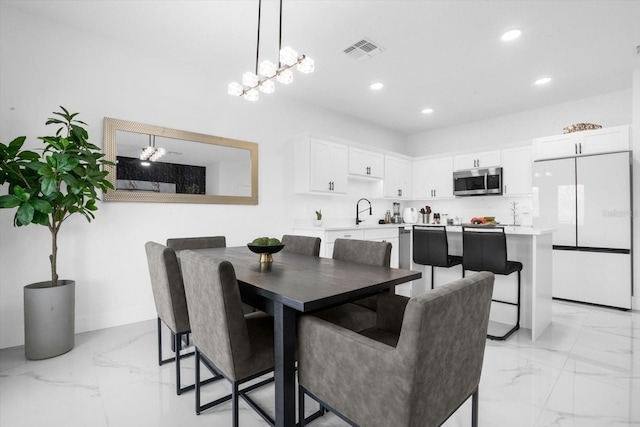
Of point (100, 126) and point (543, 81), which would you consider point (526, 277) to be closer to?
point (543, 81)

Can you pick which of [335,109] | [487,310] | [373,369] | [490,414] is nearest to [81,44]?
[335,109]

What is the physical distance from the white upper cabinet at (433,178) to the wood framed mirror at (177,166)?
343 centimetres

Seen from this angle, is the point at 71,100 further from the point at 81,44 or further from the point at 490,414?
the point at 490,414

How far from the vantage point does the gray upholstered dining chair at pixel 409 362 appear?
→ 93 cm

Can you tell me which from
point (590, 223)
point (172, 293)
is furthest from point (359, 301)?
point (590, 223)

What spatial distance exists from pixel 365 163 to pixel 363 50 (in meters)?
2.12

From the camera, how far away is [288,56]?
6.45 feet

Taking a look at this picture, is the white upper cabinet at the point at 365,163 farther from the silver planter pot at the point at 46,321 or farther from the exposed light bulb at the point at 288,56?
the silver planter pot at the point at 46,321

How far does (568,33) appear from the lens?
9.51 ft

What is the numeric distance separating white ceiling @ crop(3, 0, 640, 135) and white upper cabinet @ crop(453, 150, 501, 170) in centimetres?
100

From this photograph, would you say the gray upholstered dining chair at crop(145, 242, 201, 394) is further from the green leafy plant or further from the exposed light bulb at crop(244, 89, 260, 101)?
the exposed light bulb at crop(244, 89, 260, 101)

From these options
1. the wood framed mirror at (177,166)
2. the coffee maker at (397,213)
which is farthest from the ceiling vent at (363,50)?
the coffee maker at (397,213)

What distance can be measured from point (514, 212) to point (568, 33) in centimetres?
295

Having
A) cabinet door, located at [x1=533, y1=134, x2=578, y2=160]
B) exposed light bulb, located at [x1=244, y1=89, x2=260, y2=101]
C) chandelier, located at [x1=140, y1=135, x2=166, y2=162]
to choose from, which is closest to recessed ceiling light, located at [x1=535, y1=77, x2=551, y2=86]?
cabinet door, located at [x1=533, y1=134, x2=578, y2=160]
